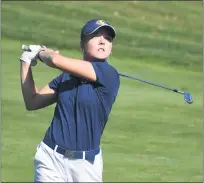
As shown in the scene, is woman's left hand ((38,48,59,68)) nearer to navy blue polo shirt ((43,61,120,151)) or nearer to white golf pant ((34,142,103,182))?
navy blue polo shirt ((43,61,120,151))

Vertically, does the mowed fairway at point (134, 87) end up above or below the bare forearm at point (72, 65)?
above

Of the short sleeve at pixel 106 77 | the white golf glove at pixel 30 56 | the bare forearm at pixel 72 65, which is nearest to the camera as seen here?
the bare forearm at pixel 72 65

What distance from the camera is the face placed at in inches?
176

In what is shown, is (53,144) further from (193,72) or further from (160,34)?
(160,34)

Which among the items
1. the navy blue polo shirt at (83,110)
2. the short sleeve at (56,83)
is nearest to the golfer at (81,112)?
the navy blue polo shirt at (83,110)

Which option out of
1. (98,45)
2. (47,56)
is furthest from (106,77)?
(47,56)

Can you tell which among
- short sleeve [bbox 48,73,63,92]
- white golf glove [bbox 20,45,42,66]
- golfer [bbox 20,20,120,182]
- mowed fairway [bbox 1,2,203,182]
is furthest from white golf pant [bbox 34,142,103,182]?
mowed fairway [bbox 1,2,203,182]

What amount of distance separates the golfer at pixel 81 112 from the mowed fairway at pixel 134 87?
2877 millimetres

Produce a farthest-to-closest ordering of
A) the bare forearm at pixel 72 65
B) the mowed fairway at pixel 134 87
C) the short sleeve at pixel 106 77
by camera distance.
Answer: the mowed fairway at pixel 134 87 → the short sleeve at pixel 106 77 → the bare forearm at pixel 72 65

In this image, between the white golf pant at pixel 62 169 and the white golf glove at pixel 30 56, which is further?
the white golf glove at pixel 30 56

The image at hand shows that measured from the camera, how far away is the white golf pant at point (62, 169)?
4.41 m

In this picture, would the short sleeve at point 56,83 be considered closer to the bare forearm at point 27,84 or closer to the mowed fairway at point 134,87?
the bare forearm at point 27,84

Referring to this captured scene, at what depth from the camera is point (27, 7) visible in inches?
705

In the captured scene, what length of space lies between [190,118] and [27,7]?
27.5 feet
